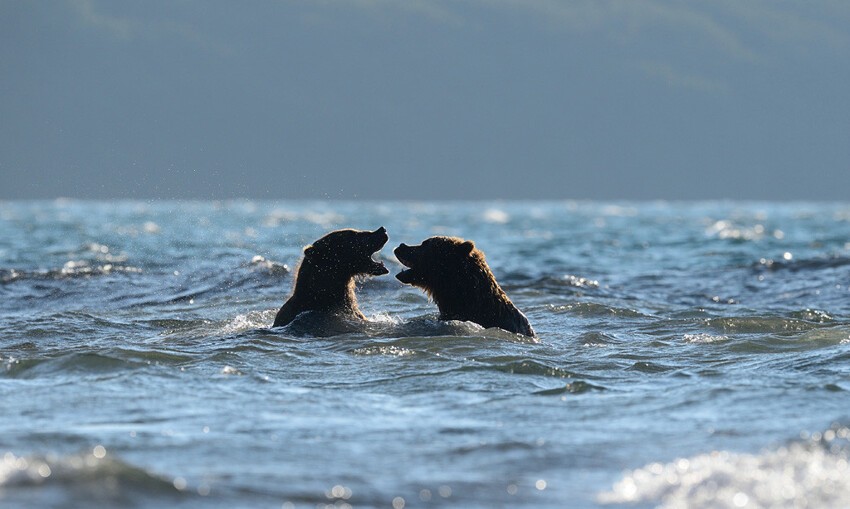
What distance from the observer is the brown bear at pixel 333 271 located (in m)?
11.1

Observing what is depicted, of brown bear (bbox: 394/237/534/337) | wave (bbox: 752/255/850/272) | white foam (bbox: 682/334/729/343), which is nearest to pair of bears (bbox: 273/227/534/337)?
brown bear (bbox: 394/237/534/337)

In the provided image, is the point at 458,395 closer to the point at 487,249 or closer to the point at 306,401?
the point at 306,401

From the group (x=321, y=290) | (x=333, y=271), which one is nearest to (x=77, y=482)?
(x=321, y=290)

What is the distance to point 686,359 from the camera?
9336mm

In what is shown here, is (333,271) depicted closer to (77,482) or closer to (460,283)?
(460,283)

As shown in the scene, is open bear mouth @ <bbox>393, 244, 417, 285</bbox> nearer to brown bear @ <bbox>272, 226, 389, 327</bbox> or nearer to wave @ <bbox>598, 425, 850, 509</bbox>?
brown bear @ <bbox>272, 226, 389, 327</bbox>

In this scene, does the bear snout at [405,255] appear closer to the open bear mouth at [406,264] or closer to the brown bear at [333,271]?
the open bear mouth at [406,264]

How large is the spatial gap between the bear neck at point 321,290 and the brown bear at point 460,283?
56 cm

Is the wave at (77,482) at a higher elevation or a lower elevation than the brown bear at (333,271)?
lower

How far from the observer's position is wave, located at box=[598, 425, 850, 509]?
5.00 metres

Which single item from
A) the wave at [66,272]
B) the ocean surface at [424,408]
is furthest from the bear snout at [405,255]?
the wave at [66,272]

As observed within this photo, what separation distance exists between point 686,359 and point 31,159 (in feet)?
658

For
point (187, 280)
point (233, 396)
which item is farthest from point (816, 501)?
point (187, 280)

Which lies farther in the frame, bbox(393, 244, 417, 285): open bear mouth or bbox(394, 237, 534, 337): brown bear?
bbox(393, 244, 417, 285): open bear mouth
